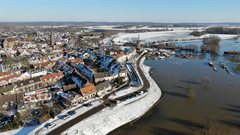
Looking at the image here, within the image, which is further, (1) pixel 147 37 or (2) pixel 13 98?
(1) pixel 147 37

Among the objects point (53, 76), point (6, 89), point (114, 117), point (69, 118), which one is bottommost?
point (114, 117)

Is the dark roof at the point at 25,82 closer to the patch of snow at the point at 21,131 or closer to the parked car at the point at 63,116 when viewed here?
the parked car at the point at 63,116

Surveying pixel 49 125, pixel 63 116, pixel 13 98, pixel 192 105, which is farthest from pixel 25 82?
pixel 192 105

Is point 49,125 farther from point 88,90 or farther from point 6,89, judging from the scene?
point 6,89

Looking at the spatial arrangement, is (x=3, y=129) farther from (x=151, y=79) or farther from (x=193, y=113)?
(x=151, y=79)

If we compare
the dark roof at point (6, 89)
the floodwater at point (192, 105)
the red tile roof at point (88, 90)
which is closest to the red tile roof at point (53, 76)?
the dark roof at point (6, 89)

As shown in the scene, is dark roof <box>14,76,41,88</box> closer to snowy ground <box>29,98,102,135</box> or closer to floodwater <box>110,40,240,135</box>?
snowy ground <box>29,98,102,135</box>

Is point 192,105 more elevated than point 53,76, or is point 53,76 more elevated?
point 53,76
